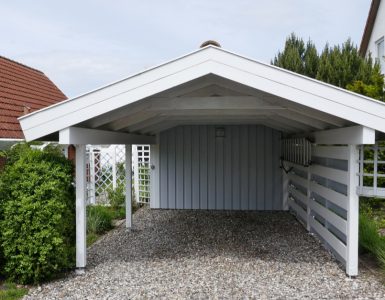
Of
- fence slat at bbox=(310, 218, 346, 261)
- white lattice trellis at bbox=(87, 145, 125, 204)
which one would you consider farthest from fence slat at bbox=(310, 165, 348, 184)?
white lattice trellis at bbox=(87, 145, 125, 204)

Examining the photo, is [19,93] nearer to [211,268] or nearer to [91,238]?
[91,238]

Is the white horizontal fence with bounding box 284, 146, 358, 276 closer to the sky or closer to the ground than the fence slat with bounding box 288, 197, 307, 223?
closer to the sky

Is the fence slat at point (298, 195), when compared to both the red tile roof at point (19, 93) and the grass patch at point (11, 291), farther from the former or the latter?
the red tile roof at point (19, 93)

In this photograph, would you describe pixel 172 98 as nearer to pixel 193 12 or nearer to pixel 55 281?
pixel 55 281

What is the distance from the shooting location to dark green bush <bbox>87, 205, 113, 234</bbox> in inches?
296

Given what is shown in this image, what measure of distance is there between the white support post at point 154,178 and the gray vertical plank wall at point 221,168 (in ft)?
0.42

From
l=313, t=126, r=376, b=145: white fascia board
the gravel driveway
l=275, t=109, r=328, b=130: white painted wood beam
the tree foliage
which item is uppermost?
the tree foliage

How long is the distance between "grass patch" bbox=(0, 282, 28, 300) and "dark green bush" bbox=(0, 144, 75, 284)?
→ 0.10 meters

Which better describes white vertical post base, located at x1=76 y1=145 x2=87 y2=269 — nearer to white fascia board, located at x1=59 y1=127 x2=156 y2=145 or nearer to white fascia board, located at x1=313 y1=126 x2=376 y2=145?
white fascia board, located at x1=59 y1=127 x2=156 y2=145

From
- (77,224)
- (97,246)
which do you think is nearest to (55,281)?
(77,224)

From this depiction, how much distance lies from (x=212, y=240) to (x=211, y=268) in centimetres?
159

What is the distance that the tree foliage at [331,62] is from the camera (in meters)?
13.0

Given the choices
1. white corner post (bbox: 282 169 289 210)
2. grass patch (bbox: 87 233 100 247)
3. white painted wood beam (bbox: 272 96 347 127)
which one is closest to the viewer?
white painted wood beam (bbox: 272 96 347 127)

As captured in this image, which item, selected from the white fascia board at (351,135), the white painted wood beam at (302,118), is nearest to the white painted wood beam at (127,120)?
Answer: the white painted wood beam at (302,118)
